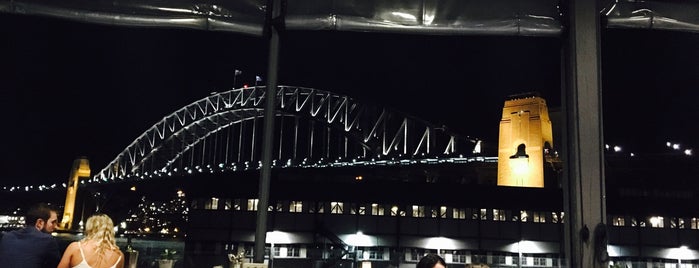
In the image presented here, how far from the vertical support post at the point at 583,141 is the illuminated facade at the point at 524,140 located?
54.2 m

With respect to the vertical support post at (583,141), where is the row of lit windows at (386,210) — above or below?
above

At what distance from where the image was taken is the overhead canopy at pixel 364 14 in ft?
20.3

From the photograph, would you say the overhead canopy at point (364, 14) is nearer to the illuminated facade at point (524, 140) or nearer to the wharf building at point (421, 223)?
the wharf building at point (421, 223)

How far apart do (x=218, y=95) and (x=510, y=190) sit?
163 feet

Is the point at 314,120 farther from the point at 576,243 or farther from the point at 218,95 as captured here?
the point at 576,243

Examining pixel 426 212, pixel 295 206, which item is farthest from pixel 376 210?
pixel 295 206

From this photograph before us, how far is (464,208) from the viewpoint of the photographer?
47.6 m

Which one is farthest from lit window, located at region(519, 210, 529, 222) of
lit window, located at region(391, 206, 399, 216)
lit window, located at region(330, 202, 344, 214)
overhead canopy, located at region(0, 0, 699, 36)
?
overhead canopy, located at region(0, 0, 699, 36)

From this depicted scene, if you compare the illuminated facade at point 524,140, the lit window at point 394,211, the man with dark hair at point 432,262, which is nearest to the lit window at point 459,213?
the lit window at point 394,211

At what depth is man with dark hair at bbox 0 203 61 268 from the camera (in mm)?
4383

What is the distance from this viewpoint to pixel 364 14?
20.7 ft

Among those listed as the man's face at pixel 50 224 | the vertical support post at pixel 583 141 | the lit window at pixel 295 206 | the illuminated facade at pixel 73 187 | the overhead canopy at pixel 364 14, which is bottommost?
the man's face at pixel 50 224

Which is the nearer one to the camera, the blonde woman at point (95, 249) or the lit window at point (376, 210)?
the blonde woman at point (95, 249)

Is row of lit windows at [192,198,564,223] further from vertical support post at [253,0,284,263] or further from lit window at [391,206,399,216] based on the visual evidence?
vertical support post at [253,0,284,263]
